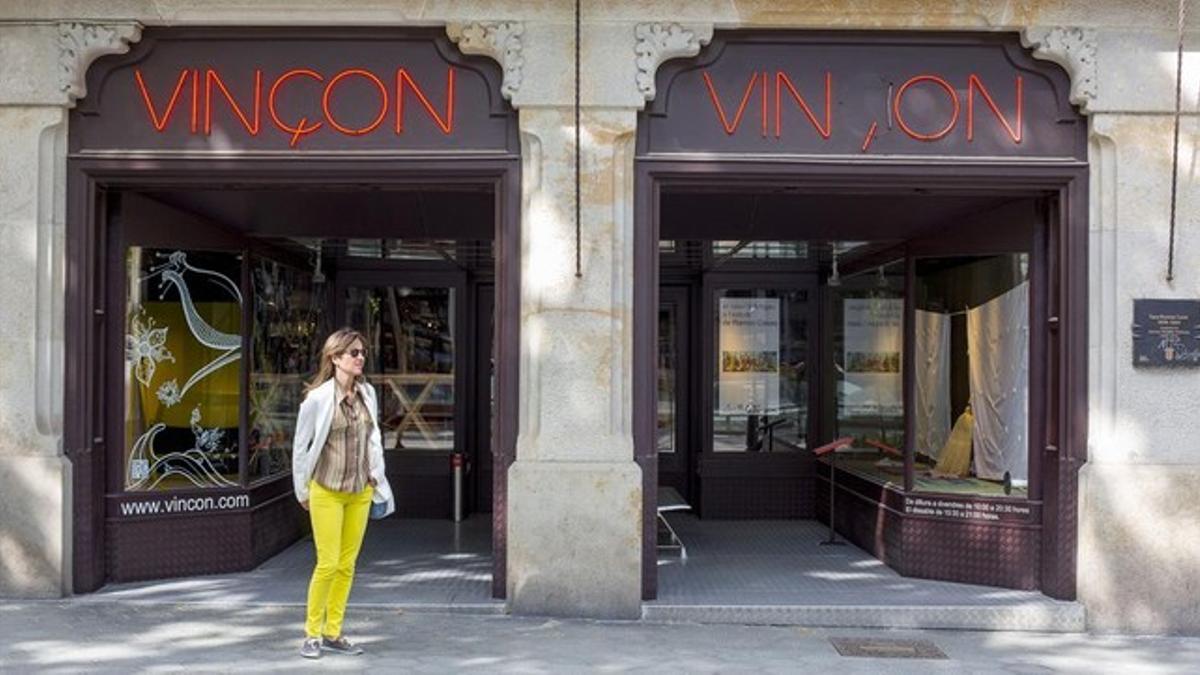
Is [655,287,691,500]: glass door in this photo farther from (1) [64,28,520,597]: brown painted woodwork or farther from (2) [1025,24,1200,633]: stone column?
(2) [1025,24,1200,633]: stone column

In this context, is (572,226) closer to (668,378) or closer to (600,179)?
(600,179)

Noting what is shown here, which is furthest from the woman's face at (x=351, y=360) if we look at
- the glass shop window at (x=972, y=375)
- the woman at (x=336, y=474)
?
the glass shop window at (x=972, y=375)

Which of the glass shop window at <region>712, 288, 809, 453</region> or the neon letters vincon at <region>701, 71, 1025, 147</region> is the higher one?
the neon letters vincon at <region>701, 71, 1025, 147</region>

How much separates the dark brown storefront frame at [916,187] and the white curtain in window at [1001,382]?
0.50 m

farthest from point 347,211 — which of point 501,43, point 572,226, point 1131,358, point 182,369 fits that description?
point 1131,358

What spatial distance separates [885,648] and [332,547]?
11.6 feet

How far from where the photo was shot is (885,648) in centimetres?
699

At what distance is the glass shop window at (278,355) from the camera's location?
9.33 metres

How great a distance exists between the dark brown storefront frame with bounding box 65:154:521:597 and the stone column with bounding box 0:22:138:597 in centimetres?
17

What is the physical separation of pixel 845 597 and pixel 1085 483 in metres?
1.83

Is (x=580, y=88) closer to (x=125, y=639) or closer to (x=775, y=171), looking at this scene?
(x=775, y=171)

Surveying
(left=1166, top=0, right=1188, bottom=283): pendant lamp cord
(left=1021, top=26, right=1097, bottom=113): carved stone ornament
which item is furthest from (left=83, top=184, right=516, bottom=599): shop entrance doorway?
(left=1166, top=0, right=1188, bottom=283): pendant lamp cord

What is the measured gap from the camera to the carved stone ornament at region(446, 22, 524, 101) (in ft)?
24.6

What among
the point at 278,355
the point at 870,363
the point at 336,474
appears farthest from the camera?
the point at 870,363
